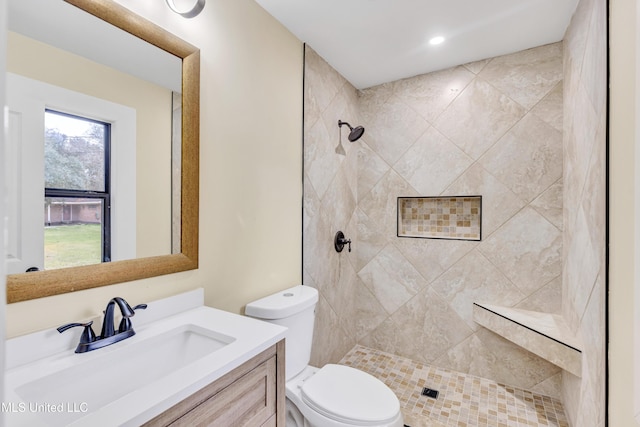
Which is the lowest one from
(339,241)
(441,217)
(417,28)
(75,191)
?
(339,241)

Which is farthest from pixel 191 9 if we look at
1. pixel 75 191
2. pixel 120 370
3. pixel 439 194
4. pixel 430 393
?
pixel 430 393

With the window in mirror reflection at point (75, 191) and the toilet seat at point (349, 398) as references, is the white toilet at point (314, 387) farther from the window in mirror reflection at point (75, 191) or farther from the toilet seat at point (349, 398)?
the window in mirror reflection at point (75, 191)

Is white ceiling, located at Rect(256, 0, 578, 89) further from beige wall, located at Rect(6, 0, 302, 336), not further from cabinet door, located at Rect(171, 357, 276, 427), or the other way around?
cabinet door, located at Rect(171, 357, 276, 427)

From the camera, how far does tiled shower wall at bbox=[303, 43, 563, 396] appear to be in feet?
6.56

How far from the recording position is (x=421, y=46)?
2002 millimetres

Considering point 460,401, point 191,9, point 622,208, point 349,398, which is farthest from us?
point 460,401

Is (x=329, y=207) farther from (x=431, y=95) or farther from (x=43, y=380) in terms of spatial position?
(x=43, y=380)

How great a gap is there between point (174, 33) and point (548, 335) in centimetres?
238

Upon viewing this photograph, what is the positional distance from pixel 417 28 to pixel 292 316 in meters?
1.81

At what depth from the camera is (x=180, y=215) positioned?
4.03 feet

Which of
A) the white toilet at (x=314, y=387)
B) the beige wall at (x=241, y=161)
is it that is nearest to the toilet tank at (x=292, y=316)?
the white toilet at (x=314, y=387)

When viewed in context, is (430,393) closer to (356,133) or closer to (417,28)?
(356,133)

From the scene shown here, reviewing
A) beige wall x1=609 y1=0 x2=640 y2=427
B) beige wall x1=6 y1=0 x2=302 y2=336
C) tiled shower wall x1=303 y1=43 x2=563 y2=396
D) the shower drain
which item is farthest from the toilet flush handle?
beige wall x1=609 y1=0 x2=640 y2=427

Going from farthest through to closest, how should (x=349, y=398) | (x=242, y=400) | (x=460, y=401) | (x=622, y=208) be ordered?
(x=460, y=401)
(x=349, y=398)
(x=622, y=208)
(x=242, y=400)
